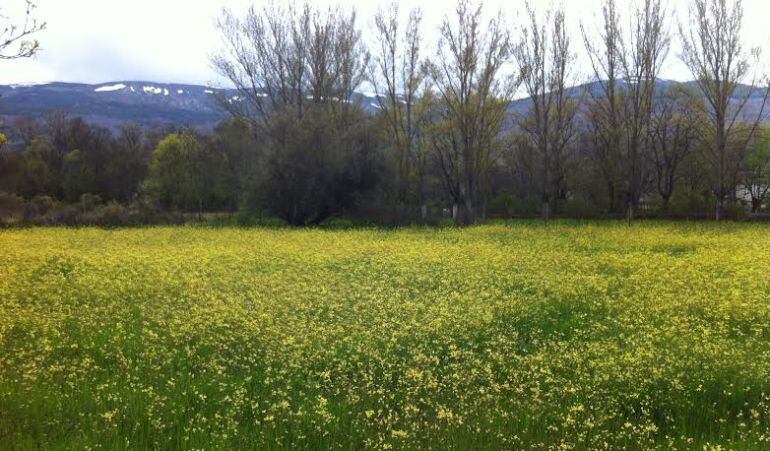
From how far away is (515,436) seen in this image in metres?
4.84

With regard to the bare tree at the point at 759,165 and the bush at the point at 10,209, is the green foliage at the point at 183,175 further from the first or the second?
the bare tree at the point at 759,165

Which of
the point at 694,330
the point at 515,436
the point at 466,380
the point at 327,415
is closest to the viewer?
the point at 515,436

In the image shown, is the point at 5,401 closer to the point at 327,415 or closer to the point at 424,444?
the point at 327,415

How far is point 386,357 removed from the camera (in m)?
7.19

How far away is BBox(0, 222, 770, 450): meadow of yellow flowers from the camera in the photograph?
17.4ft

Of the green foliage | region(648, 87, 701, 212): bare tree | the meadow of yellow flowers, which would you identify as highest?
region(648, 87, 701, 212): bare tree

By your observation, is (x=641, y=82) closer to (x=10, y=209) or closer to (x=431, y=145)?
(x=431, y=145)

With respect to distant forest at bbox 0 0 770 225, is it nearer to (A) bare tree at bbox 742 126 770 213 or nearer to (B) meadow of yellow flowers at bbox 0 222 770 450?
(A) bare tree at bbox 742 126 770 213

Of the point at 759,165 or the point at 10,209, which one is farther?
the point at 759,165

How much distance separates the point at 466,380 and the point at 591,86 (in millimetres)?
41884

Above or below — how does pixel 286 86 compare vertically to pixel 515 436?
above

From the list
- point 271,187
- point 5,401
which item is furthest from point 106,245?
point 5,401

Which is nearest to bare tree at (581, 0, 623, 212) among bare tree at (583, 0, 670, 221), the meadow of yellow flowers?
bare tree at (583, 0, 670, 221)

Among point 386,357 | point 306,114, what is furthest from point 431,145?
point 386,357
